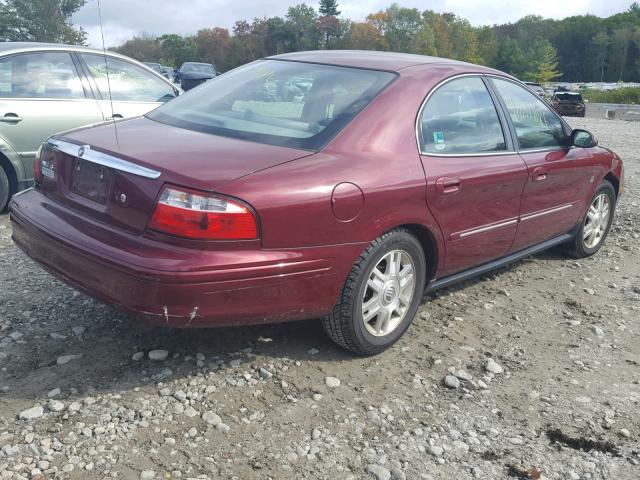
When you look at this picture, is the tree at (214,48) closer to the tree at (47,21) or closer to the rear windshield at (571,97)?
the rear windshield at (571,97)

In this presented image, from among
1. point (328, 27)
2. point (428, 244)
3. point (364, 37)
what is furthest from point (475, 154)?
point (364, 37)

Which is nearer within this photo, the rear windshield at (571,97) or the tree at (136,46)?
the tree at (136,46)

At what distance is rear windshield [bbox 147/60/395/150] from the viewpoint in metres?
3.29

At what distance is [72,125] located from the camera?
601 cm

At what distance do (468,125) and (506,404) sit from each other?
169 cm

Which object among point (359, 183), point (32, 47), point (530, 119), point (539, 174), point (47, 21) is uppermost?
point (47, 21)

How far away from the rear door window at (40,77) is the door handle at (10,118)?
18 centimetres

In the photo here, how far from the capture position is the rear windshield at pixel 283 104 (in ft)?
10.8

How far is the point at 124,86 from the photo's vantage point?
6691 mm

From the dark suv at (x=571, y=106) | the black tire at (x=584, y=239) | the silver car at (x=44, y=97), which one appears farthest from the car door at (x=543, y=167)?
the dark suv at (x=571, y=106)

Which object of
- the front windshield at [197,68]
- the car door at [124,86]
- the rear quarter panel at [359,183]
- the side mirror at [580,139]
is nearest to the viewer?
the rear quarter panel at [359,183]

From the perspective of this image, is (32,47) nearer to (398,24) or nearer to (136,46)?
(136,46)

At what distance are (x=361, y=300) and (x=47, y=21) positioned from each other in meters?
8.28

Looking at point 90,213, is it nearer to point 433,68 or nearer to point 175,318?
→ point 175,318
